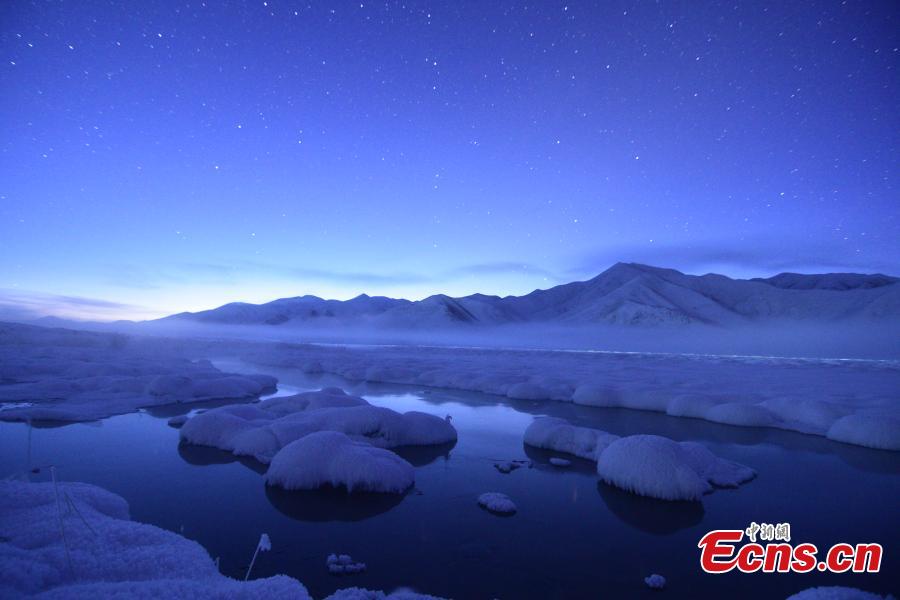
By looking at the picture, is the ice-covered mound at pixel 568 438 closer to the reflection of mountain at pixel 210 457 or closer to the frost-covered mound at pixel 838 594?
the frost-covered mound at pixel 838 594

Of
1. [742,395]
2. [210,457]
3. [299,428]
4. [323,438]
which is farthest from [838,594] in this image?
[742,395]

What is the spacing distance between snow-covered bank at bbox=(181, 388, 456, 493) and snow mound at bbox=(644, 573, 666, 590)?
165 inches

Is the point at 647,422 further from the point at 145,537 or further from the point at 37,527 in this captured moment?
the point at 37,527

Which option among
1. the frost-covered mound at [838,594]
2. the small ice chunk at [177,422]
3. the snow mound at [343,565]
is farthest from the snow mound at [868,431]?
the small ice chunk at [177,422]

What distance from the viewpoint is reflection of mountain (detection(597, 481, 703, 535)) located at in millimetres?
6594

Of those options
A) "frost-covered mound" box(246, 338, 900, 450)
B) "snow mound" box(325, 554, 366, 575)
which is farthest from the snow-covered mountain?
"snow mound" box(325, 554, 366, 575)

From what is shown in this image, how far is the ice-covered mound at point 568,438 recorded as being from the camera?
10.2 m

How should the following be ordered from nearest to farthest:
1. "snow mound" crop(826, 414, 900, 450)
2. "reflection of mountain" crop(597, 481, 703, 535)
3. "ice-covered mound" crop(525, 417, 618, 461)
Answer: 1. "reflection of mountain" crop(597, 481, 703, 535)
2. "ice-covered mound" crop(525, 417, 618, 461)
3. "snow mound" crop(826, 414, 900, 450)

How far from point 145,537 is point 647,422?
1333cm

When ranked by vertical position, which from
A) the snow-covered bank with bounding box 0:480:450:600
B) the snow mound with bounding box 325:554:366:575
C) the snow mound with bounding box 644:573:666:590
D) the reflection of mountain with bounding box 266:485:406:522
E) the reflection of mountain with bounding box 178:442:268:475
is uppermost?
the snow-covered bank with bounding box 0:480:450:600

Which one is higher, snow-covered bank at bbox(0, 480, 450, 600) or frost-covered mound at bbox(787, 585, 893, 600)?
snow-covered bank at bbox(0, 480, 450, 600)

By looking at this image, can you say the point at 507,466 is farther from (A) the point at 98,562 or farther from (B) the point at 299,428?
(A) the point at 98,562

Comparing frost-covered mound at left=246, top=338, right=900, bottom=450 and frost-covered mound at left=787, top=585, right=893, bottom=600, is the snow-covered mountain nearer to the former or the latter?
frost-covered mound at left=246, top=338, right=900, bottom=450

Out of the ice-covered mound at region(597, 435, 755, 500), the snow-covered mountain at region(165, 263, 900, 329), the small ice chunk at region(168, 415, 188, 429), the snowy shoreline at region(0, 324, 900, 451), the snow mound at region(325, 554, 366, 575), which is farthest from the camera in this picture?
the snow-covered mountain at region(165, 263, 900, 329)
